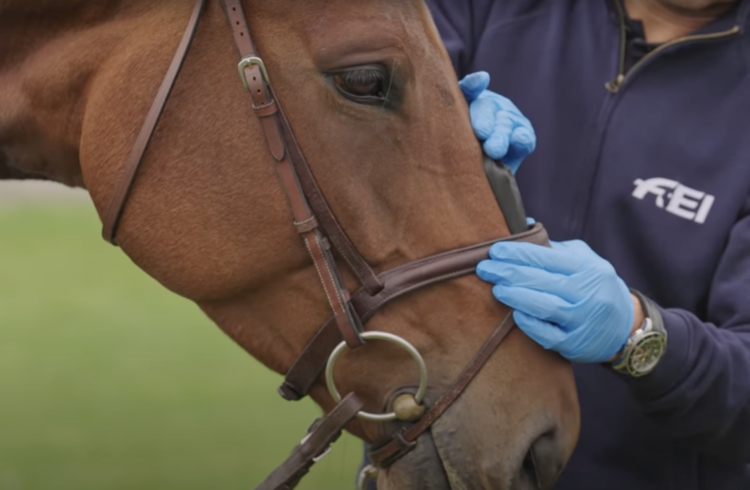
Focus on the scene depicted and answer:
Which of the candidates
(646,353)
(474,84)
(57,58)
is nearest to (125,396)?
(57,58)

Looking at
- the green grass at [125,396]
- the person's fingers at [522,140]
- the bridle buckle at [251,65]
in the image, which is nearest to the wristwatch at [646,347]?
the person's fingers at [522,140]

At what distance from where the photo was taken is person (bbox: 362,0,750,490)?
7.21 feet

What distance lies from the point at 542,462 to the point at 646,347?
391mm

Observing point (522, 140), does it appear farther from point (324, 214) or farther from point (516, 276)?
point (324, 214)

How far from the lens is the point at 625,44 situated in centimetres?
264

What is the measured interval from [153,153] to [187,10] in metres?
0.34

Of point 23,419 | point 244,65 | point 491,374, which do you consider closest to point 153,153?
point 244,65

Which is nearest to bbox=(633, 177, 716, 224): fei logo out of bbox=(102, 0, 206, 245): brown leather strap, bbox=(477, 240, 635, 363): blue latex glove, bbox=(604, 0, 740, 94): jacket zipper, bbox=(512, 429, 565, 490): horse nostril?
bbox=(604, 0, 740, 94): jacket zipper

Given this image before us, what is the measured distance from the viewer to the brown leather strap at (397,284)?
2006mm

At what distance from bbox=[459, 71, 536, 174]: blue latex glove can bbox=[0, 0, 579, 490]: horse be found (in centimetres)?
7

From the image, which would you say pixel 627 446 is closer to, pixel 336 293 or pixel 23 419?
pixel 336 293

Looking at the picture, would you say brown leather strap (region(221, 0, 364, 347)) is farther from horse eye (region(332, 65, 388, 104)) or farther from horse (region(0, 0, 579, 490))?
horse eye (region(332, 65, 388, 104))

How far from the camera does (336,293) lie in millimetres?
2002

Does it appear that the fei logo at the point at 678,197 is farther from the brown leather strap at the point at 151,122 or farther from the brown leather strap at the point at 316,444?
the brown leather strap at the point at 151,122
